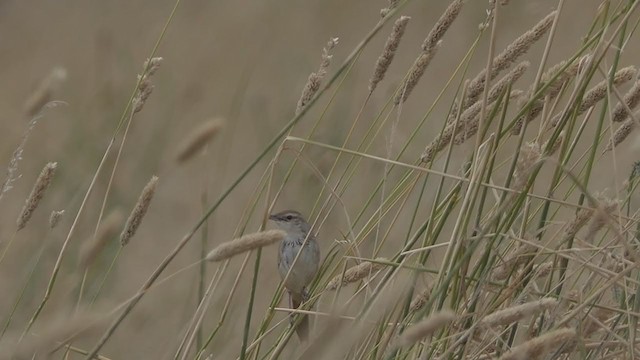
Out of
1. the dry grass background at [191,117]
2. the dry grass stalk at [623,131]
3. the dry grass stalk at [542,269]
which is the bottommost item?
the dry grass background at [191,117]

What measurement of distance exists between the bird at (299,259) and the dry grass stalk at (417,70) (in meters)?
0.52

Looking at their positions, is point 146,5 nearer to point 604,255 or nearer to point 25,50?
point 25,50

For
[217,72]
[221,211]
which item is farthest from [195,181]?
[217,72]

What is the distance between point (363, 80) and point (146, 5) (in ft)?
10.7

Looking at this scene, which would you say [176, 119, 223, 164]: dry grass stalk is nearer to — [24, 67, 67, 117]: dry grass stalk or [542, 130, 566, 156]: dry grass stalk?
[24, 67, 67, 117]: dry grass stalk

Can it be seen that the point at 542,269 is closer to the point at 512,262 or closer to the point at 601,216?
the point at 512,262

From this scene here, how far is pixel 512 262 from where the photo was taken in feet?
6.89

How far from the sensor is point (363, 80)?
936 cm

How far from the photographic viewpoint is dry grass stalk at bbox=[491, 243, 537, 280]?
6.75 feet

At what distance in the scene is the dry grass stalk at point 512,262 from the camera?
2059 millimetres

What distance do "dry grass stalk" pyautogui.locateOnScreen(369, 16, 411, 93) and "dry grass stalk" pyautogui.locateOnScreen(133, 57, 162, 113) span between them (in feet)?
1.35

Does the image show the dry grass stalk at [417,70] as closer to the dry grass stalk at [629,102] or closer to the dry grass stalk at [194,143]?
the dry grass stalk at [629,102]

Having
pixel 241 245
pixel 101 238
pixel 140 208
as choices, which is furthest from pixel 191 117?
pixel 241 245

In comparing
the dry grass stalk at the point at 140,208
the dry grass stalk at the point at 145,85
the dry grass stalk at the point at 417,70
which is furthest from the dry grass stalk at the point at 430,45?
the dry grass stalk at the point at 140,208
